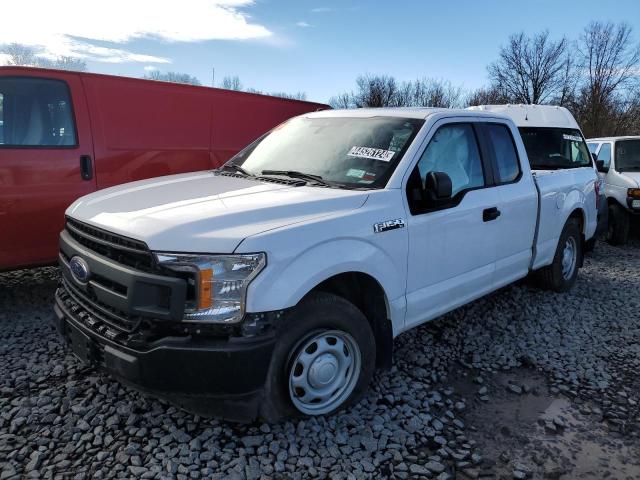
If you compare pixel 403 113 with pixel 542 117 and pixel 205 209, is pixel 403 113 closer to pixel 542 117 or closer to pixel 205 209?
pixel 205 209

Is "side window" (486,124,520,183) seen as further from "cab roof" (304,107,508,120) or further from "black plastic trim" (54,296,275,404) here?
"black plastic trim" (54,296,275,404)

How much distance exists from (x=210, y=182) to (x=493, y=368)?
243 centimetres

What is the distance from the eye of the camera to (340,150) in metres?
3.50

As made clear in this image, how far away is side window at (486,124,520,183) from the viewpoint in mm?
4191

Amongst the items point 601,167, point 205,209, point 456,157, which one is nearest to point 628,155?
point 601,167

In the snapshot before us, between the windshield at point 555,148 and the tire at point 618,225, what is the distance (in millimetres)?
1721

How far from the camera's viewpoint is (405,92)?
4953cm

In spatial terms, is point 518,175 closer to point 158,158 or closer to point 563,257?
point 563,257

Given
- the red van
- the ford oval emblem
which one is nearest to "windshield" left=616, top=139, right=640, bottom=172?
the red van

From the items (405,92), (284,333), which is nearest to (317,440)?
(284,333)

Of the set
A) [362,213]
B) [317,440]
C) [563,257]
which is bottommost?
[317,440]

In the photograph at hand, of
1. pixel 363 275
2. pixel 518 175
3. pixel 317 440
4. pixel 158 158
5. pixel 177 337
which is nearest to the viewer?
pixel 177 337

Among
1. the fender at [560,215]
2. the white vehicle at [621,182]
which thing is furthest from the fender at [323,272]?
the white vehicle at [621,182]

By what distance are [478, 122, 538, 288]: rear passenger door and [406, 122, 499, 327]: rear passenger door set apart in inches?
5.0
